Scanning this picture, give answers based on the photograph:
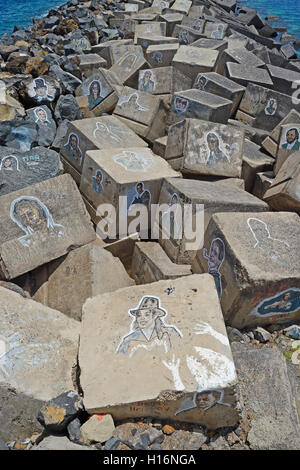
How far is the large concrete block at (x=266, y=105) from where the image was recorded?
5.69 meters

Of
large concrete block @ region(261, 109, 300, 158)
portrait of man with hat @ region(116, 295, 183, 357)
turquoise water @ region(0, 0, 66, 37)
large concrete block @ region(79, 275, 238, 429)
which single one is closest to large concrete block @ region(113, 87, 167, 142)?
large concrete block @ region(261, 109, 300, 158)

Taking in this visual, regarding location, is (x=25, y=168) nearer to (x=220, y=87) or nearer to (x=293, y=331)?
(x=293, y=331)

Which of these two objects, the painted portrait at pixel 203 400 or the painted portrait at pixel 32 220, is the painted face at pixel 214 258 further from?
the painted portrait at pixel 32 220

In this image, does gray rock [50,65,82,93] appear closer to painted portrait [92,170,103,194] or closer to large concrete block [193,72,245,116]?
large concrete block [193,72,245,116]

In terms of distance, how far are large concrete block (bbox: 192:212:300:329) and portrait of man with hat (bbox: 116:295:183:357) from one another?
0.61 m

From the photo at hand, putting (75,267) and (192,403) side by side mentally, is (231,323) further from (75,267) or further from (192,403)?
(75,267)

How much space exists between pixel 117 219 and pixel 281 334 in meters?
1.81

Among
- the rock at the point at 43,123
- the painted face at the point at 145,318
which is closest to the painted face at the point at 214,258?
the painted face at the point at 145,318

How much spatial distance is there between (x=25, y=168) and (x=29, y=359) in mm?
2239

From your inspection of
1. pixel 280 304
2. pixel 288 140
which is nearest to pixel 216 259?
pixel 280 304

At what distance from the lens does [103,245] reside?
3.84 m

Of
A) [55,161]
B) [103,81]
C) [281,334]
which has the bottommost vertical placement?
[281,334]

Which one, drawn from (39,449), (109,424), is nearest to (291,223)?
(109,424)

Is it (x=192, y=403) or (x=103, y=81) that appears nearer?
(x=192, y=403)
